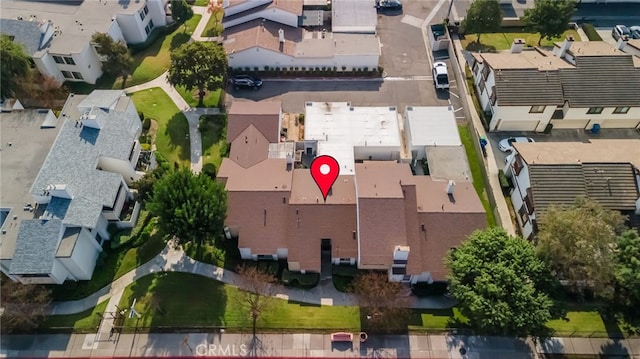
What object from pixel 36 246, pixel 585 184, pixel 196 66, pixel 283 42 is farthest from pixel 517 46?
pixel 36 246

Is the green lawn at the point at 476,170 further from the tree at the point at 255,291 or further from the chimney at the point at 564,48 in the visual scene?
the tree at the point at 255,291

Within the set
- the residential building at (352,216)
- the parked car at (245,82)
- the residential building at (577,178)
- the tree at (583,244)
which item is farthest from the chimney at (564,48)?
the parked car at (245,82)

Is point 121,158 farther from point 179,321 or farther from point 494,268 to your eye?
point 494,268

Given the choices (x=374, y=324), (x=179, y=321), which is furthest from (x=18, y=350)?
(x=374, y=324)

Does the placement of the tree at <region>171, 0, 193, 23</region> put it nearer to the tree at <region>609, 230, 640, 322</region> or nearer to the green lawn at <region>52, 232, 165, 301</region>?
the green lawn at <region>52, 232, 165, 301</region>

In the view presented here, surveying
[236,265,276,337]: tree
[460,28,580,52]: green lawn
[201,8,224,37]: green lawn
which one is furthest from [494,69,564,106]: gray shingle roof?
[201,8,224,37]: green lawn
